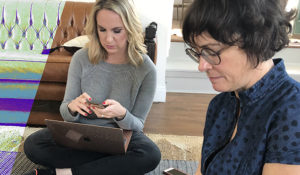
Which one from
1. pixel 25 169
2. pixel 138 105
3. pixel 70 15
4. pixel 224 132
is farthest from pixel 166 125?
pixel 224 132

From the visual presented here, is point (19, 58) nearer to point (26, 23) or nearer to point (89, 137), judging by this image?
point (26, 23)

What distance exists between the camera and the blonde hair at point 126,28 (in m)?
1.40

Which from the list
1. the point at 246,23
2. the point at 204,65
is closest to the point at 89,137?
the point at 204,65

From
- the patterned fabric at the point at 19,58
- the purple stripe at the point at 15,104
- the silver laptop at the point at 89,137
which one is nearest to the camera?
the silver laptop at the point at 89,137

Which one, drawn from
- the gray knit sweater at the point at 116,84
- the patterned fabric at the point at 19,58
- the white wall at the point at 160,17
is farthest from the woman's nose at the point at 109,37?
the white wall at the point at 160,17

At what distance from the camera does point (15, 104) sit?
6.89 ft

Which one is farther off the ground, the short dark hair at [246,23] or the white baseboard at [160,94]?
the short dark hair at [246,23]

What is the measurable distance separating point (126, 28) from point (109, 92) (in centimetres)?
32

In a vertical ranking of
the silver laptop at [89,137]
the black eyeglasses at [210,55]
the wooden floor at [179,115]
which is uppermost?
the black eyeglasses at [210,55]

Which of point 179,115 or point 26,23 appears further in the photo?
point 26,23

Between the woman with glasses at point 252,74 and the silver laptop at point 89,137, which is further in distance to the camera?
the silver laptop at point 89,137

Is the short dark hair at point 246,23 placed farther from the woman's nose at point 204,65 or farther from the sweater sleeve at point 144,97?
→ the sweater sleeve at point 144,97

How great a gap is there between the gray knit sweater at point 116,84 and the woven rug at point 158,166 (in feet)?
1.04

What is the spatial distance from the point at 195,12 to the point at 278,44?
0.62 feet
